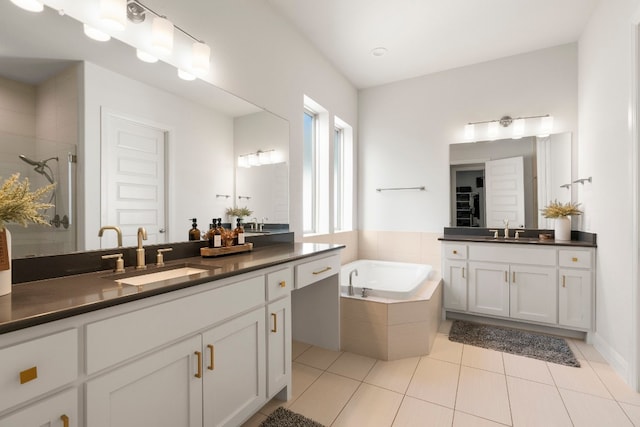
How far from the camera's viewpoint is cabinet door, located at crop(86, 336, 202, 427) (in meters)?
0.91

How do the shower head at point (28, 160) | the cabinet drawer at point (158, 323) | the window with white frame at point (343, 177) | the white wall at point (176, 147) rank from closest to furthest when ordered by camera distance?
the cabinet drawer at point (158, 323) < the shower head at point (28, 160) < the white wall at point (176, 147) < the window with white frame at point (343, 177)

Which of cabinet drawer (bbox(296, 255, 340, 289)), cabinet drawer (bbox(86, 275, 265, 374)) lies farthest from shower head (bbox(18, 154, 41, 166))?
cabinet drawer (bbox(296, 255, 340, 289))

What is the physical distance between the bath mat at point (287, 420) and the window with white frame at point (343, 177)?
2473 millimetres

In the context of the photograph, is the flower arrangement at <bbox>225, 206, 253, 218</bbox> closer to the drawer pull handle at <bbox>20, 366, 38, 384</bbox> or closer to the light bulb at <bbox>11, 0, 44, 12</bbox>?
the light bulb at <bbox>11, 0, 44, 12</bbox>

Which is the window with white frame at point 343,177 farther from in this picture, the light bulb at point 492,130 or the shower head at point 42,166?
the shower head at point 42,166

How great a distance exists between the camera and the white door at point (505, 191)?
10.5ft

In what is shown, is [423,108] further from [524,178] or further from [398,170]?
[524,178]

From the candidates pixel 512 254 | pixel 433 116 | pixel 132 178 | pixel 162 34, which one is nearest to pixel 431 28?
pixel 433 116

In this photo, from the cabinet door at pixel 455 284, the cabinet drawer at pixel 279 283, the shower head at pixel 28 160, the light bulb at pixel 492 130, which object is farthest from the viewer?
the light bulb at pixel 492 130

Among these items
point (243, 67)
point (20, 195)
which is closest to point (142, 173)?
point (20, 195)

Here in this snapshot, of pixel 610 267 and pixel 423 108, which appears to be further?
pixel 423 108

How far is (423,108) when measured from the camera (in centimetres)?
369

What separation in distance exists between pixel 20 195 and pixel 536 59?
413cm

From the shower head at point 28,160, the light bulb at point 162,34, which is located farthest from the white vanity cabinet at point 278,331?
the light bulb at point 162,34
